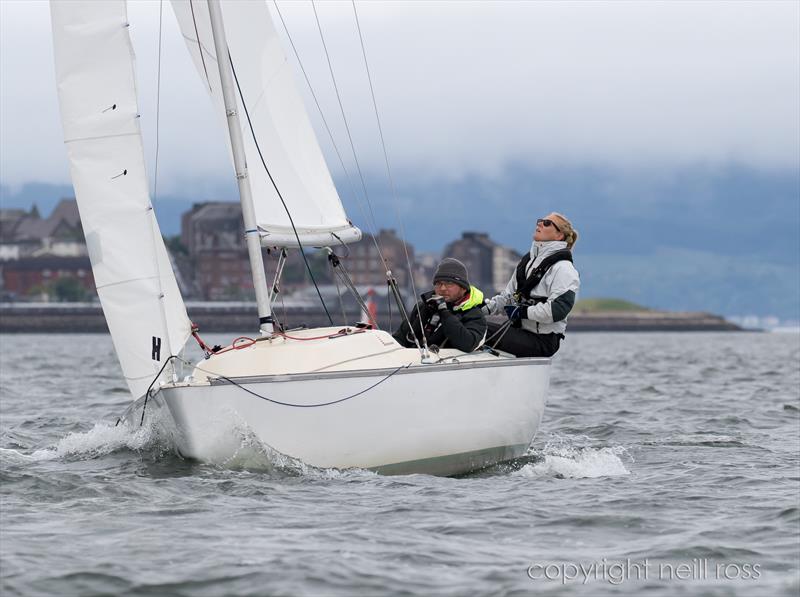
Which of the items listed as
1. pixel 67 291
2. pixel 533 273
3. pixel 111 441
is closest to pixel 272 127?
pixel 533 273

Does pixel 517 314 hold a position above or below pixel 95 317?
above

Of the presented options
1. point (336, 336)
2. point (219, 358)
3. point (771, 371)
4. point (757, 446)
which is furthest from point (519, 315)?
point (771, 371)

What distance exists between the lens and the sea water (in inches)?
251

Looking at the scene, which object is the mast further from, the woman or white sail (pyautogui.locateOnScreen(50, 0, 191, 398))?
the woman

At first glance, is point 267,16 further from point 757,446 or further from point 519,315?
point 757,446

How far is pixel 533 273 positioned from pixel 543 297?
0.22m

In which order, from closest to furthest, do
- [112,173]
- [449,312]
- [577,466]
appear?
[112,173] → [449,312] → [577,466]

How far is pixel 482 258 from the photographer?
163375 mm

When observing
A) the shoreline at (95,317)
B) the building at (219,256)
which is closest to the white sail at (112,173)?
the shoreline at (95,317)

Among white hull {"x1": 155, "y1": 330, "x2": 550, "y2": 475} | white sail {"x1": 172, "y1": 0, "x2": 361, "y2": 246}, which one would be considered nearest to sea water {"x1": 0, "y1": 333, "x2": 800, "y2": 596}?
white hull {"x1": 155, "y1": 330, "x2": 550, "y2": 475}

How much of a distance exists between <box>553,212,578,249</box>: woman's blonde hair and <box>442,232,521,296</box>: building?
150226mm

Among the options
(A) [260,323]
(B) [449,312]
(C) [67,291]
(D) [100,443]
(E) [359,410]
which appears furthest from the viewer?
(C) [67,291]

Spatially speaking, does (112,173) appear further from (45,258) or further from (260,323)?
(45,258)

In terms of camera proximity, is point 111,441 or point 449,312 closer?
point 449,312
